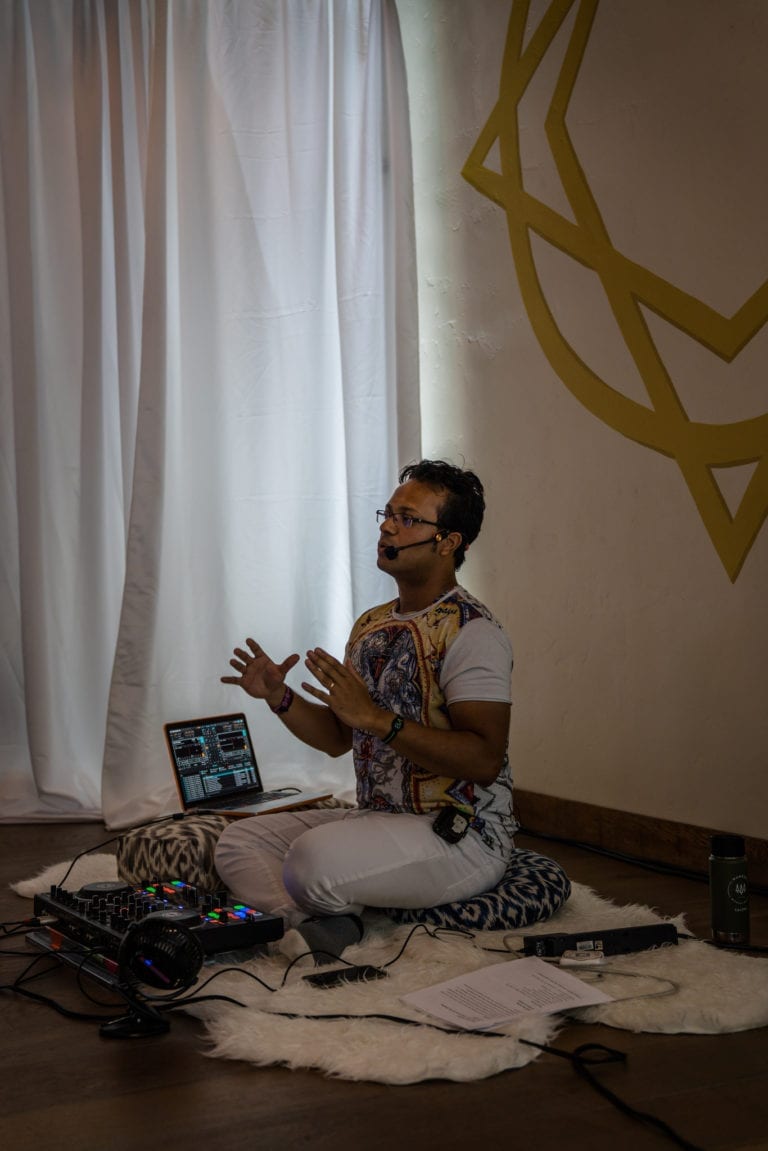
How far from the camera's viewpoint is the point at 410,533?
8.46ft

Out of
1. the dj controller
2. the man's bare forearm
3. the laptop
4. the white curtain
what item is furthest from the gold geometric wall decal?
the dj controller

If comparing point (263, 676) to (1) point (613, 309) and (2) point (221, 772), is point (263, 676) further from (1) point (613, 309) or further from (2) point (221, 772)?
(1) point (613, 309)

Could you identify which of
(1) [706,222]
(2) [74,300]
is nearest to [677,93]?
(1) [706,222]

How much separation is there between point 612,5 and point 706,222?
0.74 m

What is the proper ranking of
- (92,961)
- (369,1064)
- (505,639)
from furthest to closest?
(505,639), (92,961), (369,1064)

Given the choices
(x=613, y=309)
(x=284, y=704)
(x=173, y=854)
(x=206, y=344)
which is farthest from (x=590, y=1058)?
(x=206, y=344)

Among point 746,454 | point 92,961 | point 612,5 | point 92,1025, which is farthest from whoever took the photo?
point 612,5

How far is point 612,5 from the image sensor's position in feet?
11.0

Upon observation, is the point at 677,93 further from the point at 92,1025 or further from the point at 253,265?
the point at 92,1025

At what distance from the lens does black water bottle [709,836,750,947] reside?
2367mm

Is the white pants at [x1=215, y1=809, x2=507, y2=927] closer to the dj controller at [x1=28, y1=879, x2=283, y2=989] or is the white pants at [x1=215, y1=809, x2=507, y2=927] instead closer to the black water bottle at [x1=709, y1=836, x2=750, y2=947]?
the dj controller at [x1=28, y1=879, x2=283, y2=989]

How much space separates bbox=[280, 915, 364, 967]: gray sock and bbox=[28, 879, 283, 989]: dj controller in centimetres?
5

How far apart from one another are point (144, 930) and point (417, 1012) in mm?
454

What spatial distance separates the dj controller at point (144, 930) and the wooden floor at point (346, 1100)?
12cm
